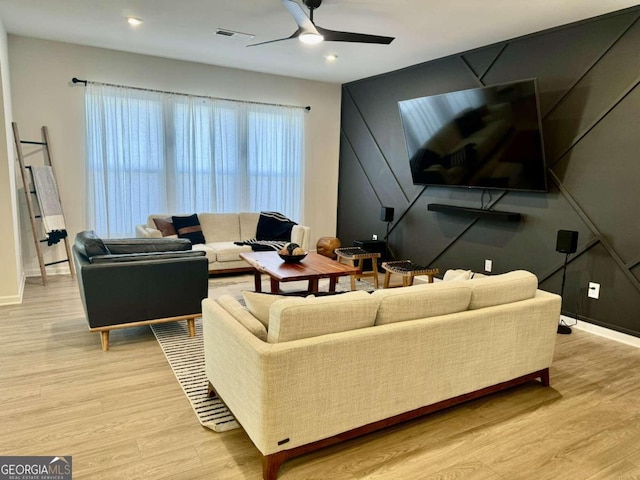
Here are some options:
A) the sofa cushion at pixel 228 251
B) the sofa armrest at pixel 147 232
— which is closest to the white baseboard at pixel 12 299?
the sofa armrest at pixel 147 232

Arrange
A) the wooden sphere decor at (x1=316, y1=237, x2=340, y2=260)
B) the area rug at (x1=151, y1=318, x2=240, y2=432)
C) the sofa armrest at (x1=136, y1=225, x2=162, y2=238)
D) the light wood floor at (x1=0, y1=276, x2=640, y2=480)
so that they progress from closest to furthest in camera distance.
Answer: the light wood floor at (x1=0, y1=276, x2=640, y2=480), the area rug at (x1=151, y1=318, x2=240, y2=432), the sofa armrest at (x1=136, y1=225, x2=162, y2=238), the wooden sphere decor at (x1=316, y1=237, x2=340, y2=260)

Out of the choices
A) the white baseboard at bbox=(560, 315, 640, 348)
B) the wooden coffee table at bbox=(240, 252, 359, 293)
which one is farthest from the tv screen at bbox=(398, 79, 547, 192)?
the wooden coffee table at bbox=(240, 252, 359, 293)

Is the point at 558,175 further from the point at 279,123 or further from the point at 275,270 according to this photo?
the point at 279,123

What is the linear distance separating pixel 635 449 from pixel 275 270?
2.89 meters

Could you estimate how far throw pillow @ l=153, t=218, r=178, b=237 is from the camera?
5.47m

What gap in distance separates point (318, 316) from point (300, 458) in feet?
2.39

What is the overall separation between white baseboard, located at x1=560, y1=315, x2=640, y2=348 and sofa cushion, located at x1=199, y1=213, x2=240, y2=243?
13.6 feet

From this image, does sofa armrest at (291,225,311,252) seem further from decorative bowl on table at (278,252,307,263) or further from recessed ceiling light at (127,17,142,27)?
recessed ceiling light at (127,17,142,27)

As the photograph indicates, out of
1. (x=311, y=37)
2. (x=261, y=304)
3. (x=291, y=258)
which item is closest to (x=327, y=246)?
(x=291, y=258)

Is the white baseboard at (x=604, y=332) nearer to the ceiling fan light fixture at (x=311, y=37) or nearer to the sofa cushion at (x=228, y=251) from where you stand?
the ceiling fan light fixture at (x=311, y=37)

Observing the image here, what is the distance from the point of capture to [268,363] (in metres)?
1.81

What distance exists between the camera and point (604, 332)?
3842mm

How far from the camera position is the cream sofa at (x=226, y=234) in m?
5.39

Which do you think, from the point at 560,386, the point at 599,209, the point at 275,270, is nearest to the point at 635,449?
the point at 560,386
